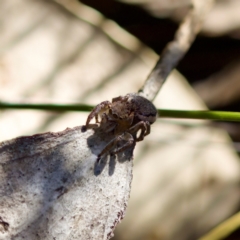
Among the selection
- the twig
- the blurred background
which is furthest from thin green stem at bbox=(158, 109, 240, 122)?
the blurred background

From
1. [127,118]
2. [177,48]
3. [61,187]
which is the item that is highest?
[177,48]

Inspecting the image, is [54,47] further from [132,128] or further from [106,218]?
[106,218]

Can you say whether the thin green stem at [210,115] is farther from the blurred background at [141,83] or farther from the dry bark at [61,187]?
the blurred background at [141,83]

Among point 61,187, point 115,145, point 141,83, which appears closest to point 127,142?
point 115,145

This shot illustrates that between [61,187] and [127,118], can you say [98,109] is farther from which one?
[61,187]

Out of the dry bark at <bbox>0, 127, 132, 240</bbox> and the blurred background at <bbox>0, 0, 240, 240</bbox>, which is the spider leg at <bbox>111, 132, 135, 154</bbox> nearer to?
the dry bark at <bbox>0, 127, 132, 240</bbox>

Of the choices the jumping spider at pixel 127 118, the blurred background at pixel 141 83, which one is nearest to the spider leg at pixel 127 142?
the jumping spider at pixel 127 118

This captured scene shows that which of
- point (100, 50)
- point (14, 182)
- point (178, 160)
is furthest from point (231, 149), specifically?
point (14, 182)
